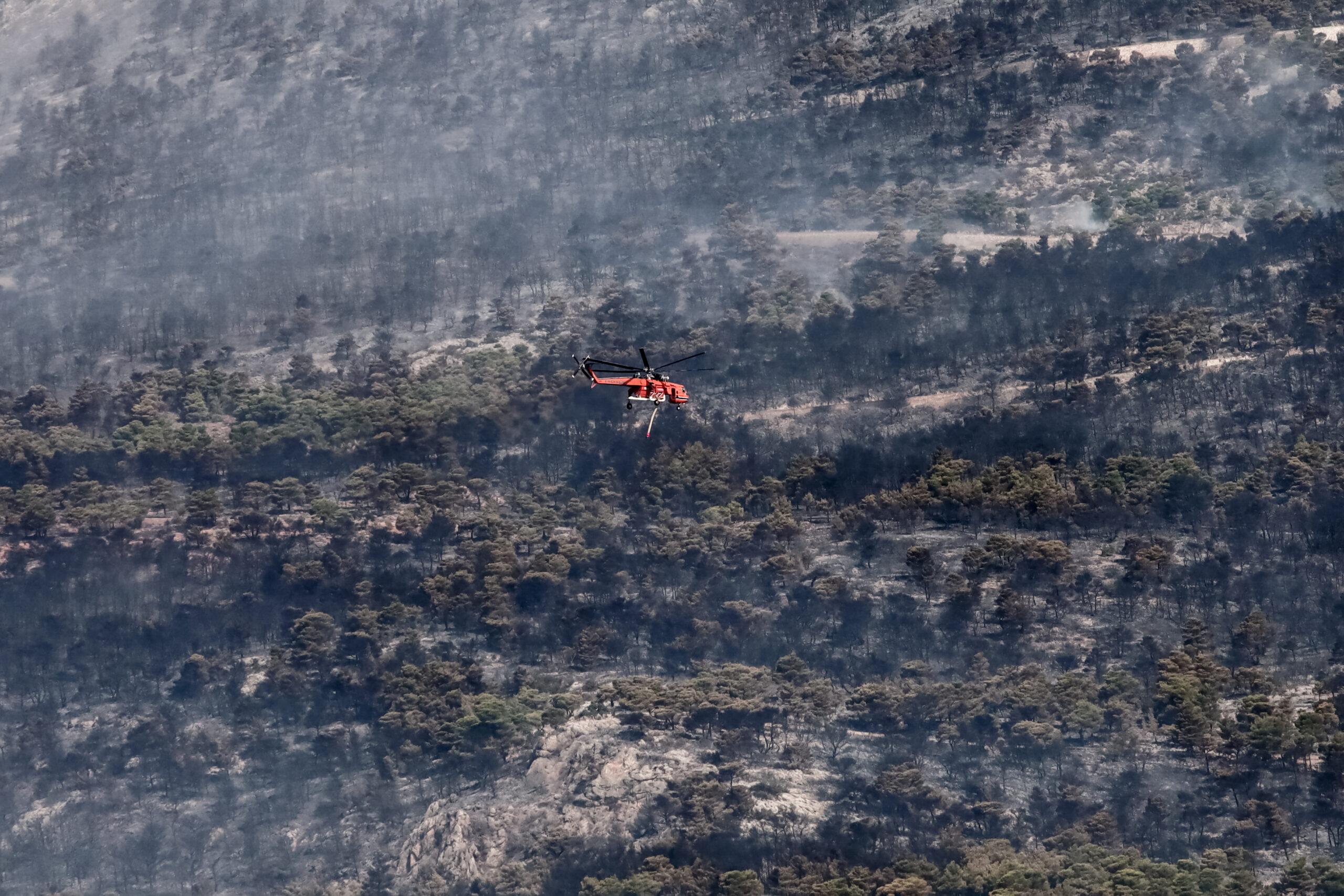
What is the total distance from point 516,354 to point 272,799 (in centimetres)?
4191

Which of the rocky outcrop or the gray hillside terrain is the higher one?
the gray hillside terrain

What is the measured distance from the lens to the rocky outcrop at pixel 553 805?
382 feet

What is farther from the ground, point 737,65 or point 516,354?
point 737,65

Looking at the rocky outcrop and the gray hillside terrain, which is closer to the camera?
the rocky outcrop

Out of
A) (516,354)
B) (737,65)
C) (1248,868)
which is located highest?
(737,65)

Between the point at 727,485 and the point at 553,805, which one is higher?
the point at 727,485

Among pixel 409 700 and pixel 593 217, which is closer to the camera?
pixel 409 700

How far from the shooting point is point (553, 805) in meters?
119

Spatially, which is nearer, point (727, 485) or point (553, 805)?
point (553, 805)

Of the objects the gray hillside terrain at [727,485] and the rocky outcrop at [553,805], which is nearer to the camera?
the rocky outcrop at [553,805]

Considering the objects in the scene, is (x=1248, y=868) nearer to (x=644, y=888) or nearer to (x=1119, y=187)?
(x=644, y=888)

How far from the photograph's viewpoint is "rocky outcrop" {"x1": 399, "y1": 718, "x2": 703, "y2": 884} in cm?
11644

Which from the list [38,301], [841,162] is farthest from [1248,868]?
[38,301]

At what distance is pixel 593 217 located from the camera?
174000 mm
